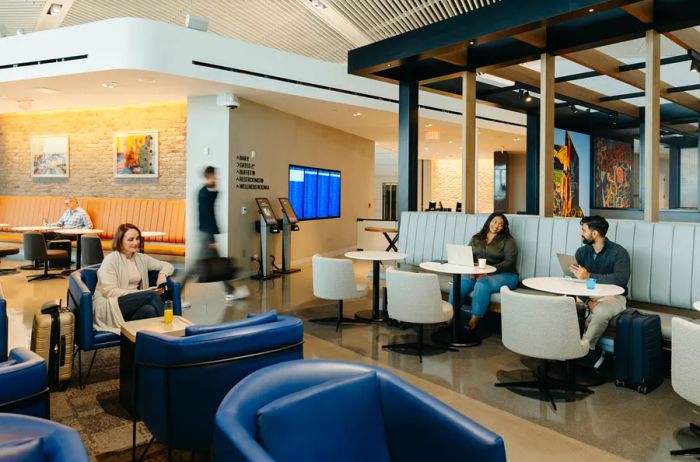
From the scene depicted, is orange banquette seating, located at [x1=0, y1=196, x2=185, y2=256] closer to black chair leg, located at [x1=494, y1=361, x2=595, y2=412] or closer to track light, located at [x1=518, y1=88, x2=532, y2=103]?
track light, located at [x1=518, y1=88, x2=532, y2=103]

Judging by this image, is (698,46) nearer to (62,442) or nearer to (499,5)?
(499,5)

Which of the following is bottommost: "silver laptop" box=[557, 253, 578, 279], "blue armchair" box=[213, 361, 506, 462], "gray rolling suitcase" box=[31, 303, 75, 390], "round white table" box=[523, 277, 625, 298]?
"gray rolling suitcase" box=[31, 303, 75, 390]

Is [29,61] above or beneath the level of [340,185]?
above

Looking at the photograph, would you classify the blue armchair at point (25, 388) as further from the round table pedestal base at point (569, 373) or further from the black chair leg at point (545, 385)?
the round table pedestal base at point (569, 373)

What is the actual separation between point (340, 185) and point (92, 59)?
650 centimetres

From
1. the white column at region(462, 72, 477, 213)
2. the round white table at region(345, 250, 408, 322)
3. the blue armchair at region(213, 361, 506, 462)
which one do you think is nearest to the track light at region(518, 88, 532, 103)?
the white column at region(462, 72, 477, 213)

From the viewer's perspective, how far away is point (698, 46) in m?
5.91

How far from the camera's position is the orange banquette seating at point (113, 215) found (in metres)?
9.44

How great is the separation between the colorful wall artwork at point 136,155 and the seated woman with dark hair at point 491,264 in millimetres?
6786

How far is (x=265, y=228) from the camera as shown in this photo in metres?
8.85

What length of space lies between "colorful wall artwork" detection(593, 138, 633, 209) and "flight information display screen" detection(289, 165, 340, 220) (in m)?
6.19

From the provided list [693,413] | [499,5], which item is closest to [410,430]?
[693,413]

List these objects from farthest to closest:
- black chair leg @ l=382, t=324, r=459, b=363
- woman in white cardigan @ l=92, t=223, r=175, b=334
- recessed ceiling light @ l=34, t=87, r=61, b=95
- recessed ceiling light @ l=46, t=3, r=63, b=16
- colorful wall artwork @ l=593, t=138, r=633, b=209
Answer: colorful wall artwork @ l=593, t=138, r=633, b=209, recessed ceiling light @ l=46, t=3, r=63, b=16, recessed ceiling light @ l=34, t=87, r=61, b=95, black chair leg @ l=382, t=324, r=459, b=363, woman in white cardigan @ l=92, t=223, r=175, b=334

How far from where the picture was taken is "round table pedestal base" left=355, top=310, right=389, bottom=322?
5858 millimetres
